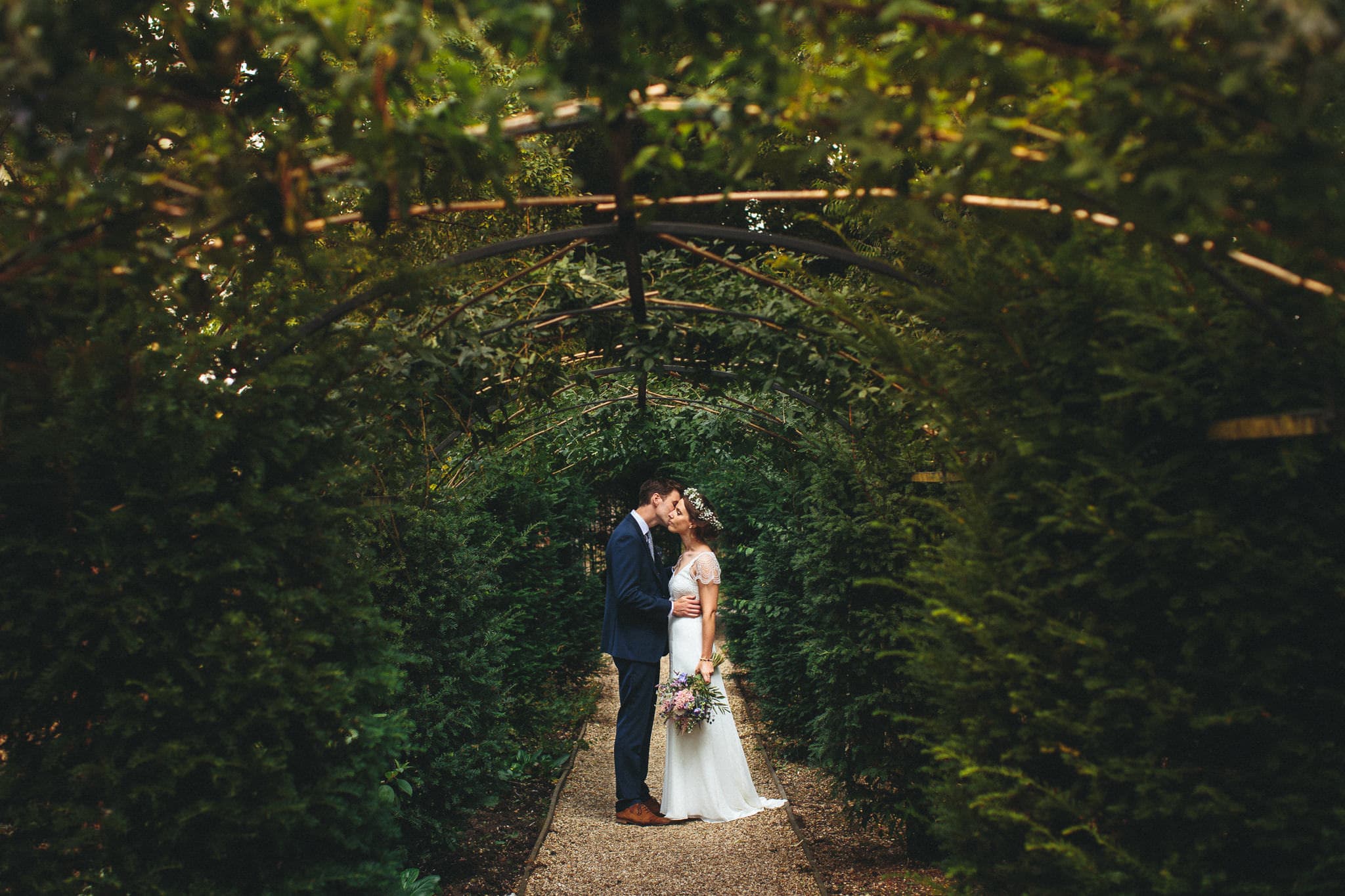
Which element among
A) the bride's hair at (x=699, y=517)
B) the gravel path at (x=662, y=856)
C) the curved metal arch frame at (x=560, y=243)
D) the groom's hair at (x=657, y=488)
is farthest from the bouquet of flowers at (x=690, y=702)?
the curved metal arch frame at (x=560, y=243)

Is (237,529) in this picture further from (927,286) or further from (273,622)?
(927,286)

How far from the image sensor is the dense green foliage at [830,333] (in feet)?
6.24

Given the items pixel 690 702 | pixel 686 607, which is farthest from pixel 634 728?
pixel 686 607

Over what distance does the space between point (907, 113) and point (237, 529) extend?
2.16 meters

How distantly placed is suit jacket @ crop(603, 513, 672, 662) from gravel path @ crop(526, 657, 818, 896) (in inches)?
47.7

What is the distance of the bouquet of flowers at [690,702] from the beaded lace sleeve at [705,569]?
70 centimetres

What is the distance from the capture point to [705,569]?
6.51m

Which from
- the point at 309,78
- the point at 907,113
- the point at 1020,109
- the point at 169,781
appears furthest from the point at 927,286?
the point at 169,781

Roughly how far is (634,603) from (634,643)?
0.31 metres

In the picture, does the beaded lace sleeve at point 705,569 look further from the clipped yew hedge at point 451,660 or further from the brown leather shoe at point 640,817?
the brown leather shoe at point 640,817

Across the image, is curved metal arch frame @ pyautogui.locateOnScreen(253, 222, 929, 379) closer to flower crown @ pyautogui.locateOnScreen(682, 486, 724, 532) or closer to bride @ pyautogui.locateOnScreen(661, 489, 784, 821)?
bride @ pyautogui.locateOnScreen(661, 489, 784, 821)

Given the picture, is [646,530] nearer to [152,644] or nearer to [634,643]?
[634,643]

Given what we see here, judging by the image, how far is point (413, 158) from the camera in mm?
2268

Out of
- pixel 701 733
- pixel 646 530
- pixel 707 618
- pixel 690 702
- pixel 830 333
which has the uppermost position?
pixel 830 333
